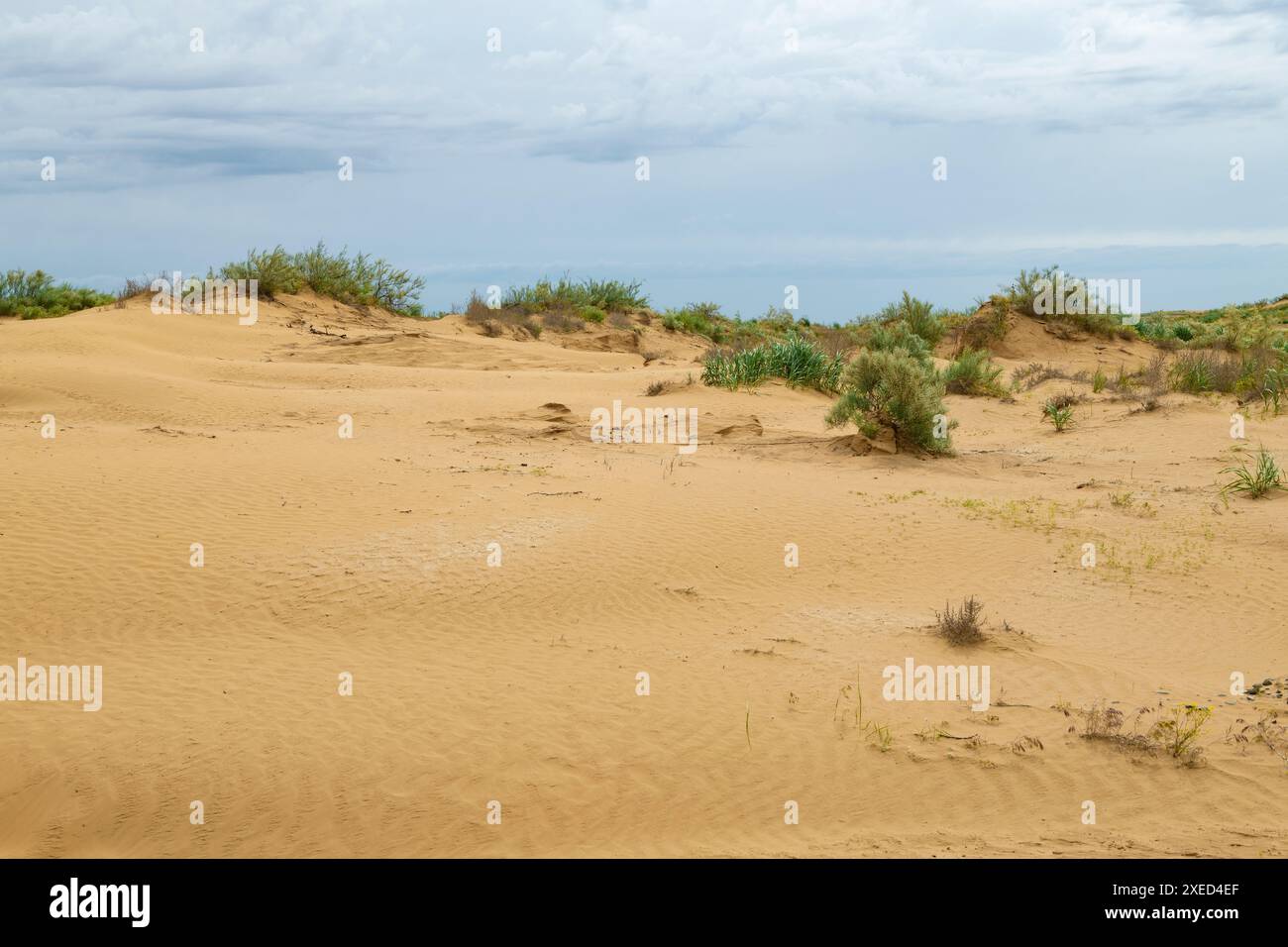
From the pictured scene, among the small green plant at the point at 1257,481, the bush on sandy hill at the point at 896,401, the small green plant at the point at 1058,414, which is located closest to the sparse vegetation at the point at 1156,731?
the small green plant at the point at 1257,481

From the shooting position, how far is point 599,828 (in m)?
6.18

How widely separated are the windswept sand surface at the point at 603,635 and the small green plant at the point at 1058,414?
702 millimetres

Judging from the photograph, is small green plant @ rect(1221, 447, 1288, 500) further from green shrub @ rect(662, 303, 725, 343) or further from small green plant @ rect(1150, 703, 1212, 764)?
green shrub @ rect(662, 303, 725, 343)

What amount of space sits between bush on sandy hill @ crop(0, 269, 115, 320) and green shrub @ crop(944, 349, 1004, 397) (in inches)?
853

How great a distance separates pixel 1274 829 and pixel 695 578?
17.1ft

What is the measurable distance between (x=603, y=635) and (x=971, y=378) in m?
13.7

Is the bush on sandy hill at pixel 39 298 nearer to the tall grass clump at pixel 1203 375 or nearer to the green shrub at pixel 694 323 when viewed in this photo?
the green shrub at pixel 694 323

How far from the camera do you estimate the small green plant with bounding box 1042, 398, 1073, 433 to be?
57.2 ft

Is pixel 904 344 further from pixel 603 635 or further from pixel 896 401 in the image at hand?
pixel 603 635

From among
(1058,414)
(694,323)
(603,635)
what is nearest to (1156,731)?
(603,635)

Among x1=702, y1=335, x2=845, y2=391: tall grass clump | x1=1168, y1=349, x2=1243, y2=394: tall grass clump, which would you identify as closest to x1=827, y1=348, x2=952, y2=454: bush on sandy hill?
x1=702, y1=335, x2=845, y2=391: tall grass clump

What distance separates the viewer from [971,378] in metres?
20.9

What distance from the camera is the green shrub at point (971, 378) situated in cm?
2080
